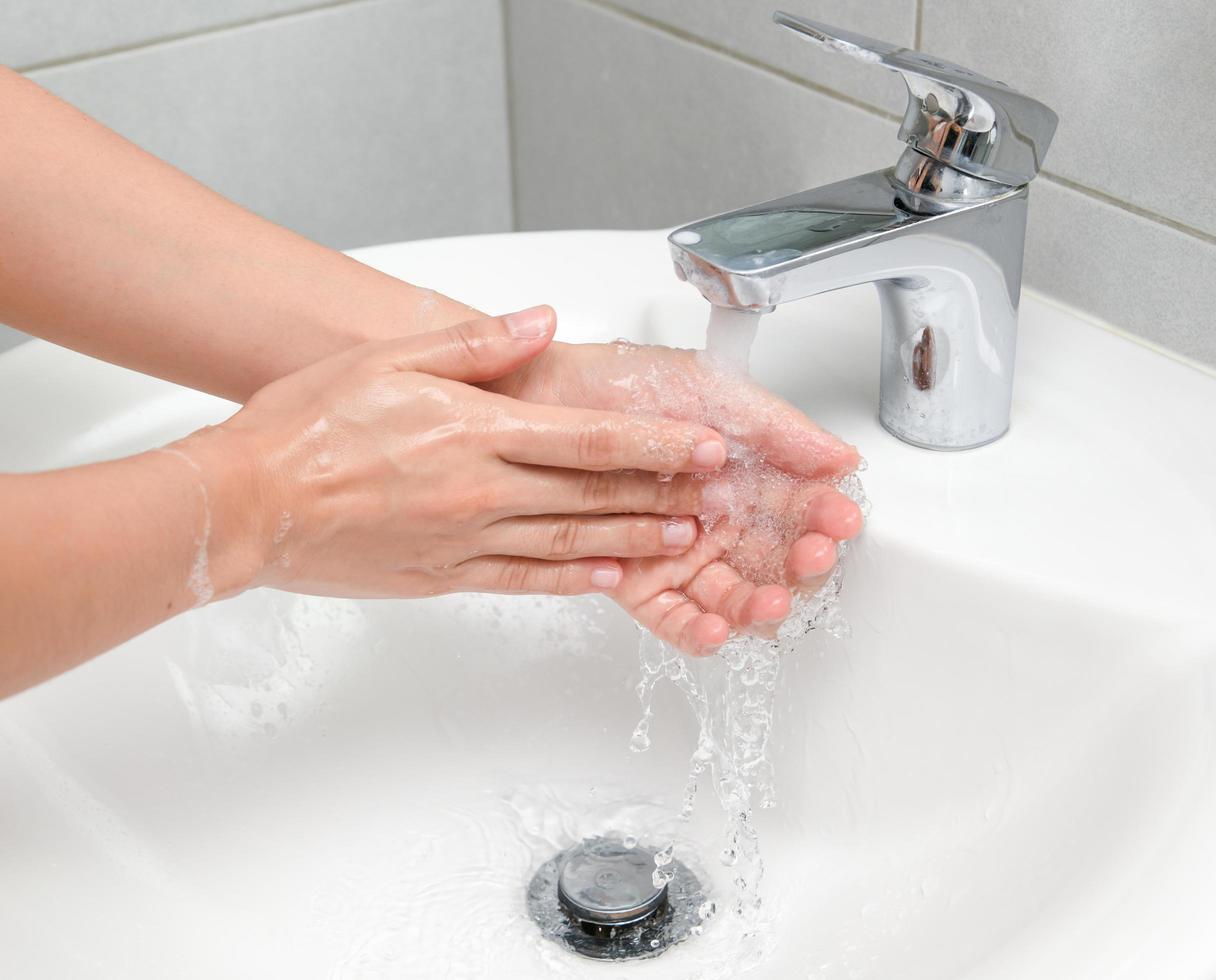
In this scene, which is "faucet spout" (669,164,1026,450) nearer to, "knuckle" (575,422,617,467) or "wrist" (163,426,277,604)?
"knuckle" (575,422,617,467)

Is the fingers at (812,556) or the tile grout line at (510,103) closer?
the fingers at (812,556)

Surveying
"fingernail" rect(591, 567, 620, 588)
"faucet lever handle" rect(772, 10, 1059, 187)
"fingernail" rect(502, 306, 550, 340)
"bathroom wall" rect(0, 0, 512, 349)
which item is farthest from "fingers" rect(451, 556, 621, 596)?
"bathroom wall" rect(0, 0, 512, 349)

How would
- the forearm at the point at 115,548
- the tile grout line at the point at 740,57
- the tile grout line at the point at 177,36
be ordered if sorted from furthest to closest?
the tile grout line at the point at 177,36
the tile grout line at the point at 740,57
the forearm at the point at 115,548

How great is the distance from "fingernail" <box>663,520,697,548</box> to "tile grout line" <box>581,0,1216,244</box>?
0.25 meters

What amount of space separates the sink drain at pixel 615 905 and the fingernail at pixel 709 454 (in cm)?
18

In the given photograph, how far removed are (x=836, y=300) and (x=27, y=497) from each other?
0.42 meters

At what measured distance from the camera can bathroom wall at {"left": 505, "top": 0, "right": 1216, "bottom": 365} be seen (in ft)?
1.90

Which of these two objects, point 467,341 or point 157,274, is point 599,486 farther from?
point 157,274

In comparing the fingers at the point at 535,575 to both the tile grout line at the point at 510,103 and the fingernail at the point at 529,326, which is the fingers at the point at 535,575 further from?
the tile grout line at the point at 510,103

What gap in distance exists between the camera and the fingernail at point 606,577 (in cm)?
57

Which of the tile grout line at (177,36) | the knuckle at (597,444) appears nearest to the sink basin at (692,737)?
the knuckle at (597,444)

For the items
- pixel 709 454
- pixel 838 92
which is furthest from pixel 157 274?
pixel 838 92

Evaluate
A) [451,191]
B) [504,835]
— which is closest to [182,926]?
[504,835]

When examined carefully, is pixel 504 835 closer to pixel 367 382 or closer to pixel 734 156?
pixel 367 382
